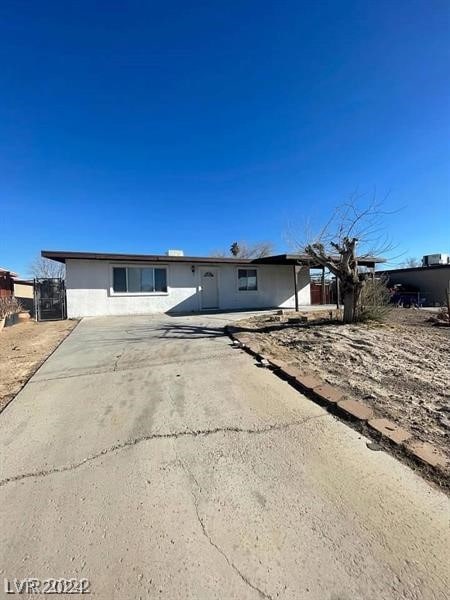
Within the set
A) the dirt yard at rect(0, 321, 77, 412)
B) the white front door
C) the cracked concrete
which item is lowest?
the cracked concrete

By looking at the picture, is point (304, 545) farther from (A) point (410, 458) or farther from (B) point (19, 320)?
(B) point (19, 320)

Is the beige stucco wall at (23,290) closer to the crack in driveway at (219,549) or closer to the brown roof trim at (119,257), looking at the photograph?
the brown roof trim at (119,257)

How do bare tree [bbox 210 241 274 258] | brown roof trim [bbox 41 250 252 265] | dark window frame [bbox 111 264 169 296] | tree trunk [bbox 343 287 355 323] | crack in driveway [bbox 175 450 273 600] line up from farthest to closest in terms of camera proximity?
bare tree [bbox 210 241 274 258]
dark window frame [bbox 111 264 169 296]
brown roof trim [bbox 41 250 252 265]
tree trunk [bbox 343 287 355 323]
crack in driveway [bbox 175 450 273 600]

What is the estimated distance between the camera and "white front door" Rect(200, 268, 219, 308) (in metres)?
14.3

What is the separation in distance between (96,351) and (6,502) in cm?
430

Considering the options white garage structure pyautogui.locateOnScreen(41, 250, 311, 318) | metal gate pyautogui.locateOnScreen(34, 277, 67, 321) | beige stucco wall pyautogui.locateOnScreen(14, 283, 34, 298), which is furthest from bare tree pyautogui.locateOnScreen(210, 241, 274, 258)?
metal gate pyautogui.locateOnScreen(34, 277, 67, 321)

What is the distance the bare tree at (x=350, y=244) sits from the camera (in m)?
7.36

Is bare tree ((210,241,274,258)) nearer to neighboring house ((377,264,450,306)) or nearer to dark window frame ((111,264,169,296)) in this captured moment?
neighboring house ((377,264,450,306))

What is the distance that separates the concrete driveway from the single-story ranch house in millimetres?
9546

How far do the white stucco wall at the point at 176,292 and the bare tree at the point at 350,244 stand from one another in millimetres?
6844

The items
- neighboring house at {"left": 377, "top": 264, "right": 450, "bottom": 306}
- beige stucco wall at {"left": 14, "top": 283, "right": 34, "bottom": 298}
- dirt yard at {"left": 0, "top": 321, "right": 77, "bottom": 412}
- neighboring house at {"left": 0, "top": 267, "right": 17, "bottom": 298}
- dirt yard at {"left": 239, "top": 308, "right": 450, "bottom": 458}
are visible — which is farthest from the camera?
beige stucco wall at {"left": 14, "top": 283, "right": 34, "bottom": 298}

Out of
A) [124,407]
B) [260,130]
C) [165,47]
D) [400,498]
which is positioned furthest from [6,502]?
[260,130]

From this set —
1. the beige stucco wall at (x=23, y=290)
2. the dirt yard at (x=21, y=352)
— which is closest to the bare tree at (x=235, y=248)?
the beige stucco wall at (x=23, y=290)

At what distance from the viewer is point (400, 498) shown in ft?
5.87
